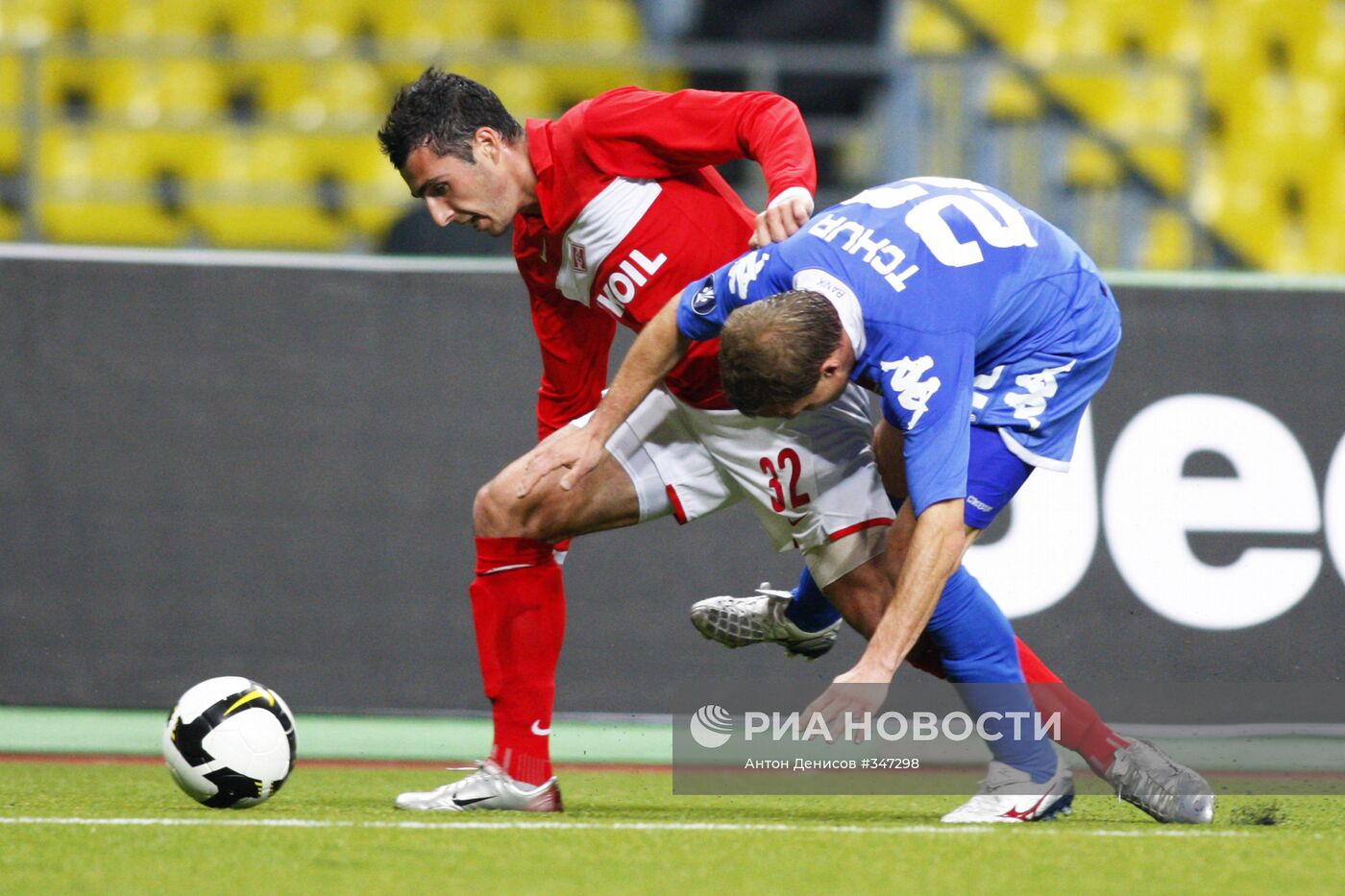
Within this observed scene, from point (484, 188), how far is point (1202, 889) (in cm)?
220

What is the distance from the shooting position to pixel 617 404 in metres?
3.98

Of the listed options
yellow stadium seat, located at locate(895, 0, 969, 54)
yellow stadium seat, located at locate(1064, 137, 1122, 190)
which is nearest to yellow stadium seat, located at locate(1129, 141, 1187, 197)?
yellow stadium seat, located at locate(1064, 137, 1122, 190)

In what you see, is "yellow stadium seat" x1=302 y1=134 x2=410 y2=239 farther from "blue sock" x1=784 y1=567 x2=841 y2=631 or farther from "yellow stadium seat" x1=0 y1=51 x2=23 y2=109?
"blue sock" x1=784 y1=567 x2=841 y2=631

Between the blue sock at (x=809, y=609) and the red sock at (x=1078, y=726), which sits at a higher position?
the blue sock at (x=809, y=609)

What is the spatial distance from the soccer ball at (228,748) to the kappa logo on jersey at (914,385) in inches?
64.9

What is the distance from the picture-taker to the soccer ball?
3.89 metres

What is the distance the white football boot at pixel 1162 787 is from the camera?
12.8 feet

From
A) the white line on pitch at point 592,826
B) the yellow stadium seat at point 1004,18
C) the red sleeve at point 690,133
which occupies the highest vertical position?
the yellow stadium seat at point 1004,18

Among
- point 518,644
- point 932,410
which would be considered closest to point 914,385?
point 932,410

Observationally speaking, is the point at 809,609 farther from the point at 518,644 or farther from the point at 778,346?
the point at 778,346

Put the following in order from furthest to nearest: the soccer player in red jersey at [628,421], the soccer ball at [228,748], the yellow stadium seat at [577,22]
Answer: the yellow stadium seat at [577,22] → the soccer player in red jersey at [628,421] → the soccer ball at [228,748]

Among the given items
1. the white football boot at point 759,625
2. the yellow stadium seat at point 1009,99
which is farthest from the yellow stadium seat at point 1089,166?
the white football boot at point 759,625

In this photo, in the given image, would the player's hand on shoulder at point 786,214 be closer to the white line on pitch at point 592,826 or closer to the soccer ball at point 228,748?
the white line on pitch at point 592,826

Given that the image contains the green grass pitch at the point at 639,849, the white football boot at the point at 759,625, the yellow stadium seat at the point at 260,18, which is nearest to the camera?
the green grass pitch at the point at 639,849
